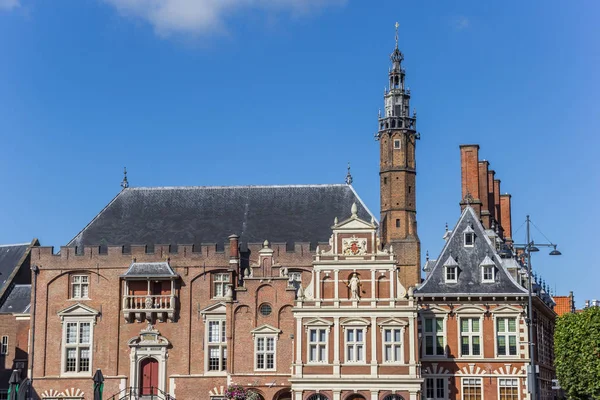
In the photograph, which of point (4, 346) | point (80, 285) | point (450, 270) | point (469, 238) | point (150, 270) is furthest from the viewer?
point (4, 346)

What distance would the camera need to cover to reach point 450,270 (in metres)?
52.7

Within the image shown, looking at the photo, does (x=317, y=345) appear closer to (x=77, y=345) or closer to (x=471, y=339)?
(x=471, y=339)

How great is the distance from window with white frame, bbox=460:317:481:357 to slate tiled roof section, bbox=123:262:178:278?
56.5 feet

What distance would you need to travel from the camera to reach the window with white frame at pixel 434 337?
51.8m

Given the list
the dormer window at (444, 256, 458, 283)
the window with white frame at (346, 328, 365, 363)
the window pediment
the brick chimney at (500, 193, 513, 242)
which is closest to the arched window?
the window with white frame at (346, 328, 365, 363)

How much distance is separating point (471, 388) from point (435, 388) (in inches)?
Result: 74.9

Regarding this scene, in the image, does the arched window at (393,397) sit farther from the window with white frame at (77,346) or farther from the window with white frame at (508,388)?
the window with white frame at (77,346)

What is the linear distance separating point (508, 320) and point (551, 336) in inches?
466

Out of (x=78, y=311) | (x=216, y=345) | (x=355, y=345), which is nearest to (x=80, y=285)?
(x=78, y=311)

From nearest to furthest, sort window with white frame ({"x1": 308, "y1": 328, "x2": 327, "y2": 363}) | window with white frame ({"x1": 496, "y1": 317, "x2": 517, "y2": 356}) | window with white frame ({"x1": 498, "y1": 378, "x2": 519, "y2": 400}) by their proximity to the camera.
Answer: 1. window with white frame ({"x1": 308, "y1": 328, "x2": 327, "y2": 363})
2. window with white frame ({"x1": 498, "y1": 378, "x2": 519, "y2": 400})
3. window with white frame ({"x1": 496, "y1": 317, "x2": 517, "y2": 356})

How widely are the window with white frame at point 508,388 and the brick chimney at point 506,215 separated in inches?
767

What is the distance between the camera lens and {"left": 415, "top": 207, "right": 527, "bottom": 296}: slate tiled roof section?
170ft

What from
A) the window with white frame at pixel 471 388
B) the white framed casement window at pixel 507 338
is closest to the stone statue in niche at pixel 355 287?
the window with white frame at pixel 471 388

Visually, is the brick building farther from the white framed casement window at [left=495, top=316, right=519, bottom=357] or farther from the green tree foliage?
the green tree foliage
